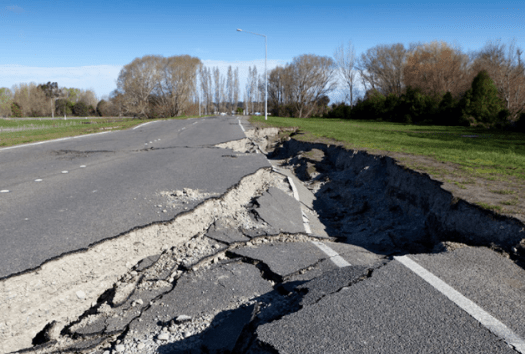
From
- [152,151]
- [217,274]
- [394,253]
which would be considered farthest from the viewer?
[152,151]

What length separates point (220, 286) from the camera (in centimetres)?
351

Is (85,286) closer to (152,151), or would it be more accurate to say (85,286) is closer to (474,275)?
(474,275)

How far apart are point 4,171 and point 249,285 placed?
22.7 ft

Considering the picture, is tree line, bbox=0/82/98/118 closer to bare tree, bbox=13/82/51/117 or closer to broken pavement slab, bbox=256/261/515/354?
bare tree, bbox=13/82/51/117

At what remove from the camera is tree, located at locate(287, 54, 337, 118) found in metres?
57.7

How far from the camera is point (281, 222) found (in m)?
5.52

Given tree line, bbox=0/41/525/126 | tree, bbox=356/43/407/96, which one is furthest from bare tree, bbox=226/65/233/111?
tree, bbox=356/43/407/96

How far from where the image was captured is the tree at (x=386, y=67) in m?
53.8

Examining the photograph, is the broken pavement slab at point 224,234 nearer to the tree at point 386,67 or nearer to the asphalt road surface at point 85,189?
the asphalt road surface at point 85,189

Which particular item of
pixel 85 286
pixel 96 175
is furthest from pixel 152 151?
pixel 85 286

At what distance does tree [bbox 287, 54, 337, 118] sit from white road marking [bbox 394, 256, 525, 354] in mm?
56840

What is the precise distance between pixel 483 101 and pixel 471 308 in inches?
984

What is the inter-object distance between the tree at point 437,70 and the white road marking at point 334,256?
116ft

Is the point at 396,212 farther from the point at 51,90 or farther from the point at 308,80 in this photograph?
the point at 51,90
